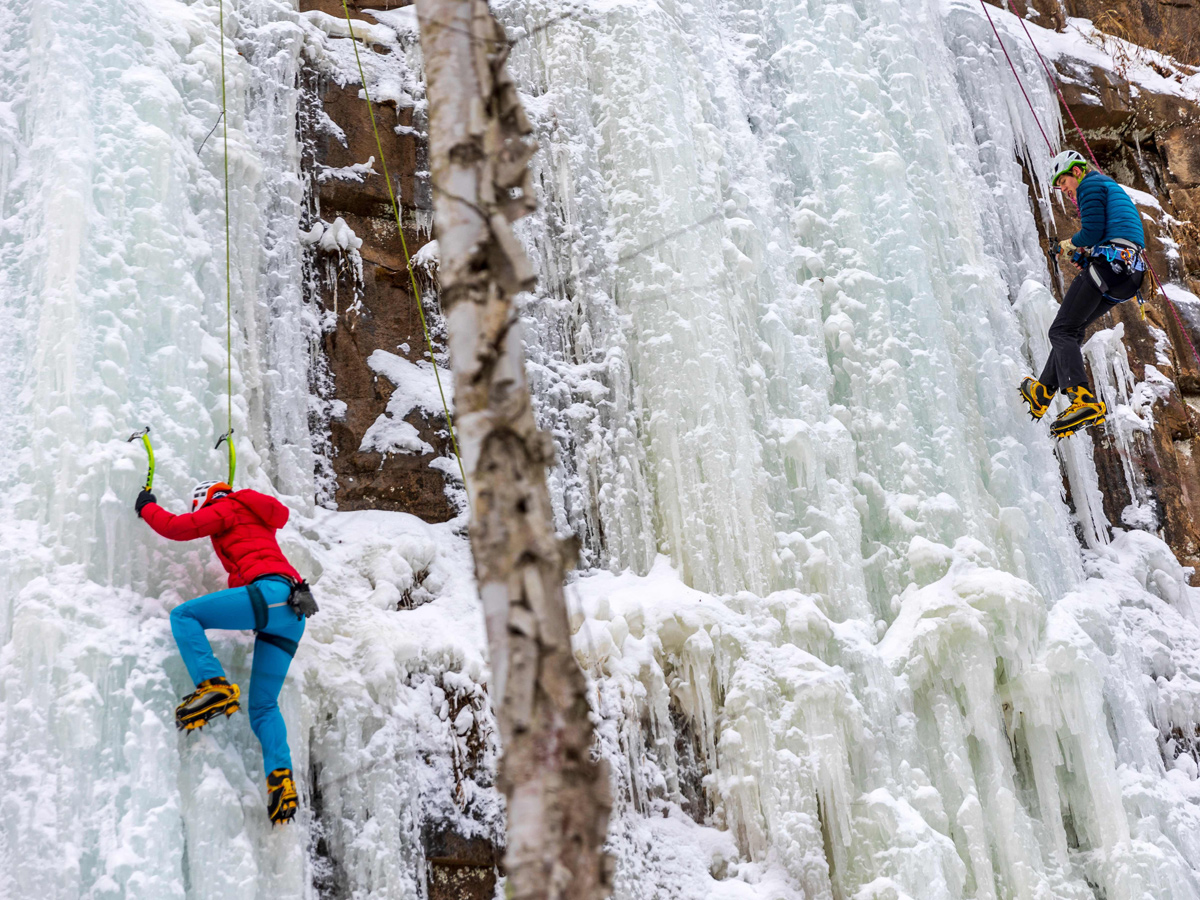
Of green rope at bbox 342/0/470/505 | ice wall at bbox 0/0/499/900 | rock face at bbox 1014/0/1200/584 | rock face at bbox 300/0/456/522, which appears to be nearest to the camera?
ice wall at bbox 0/0/499/900

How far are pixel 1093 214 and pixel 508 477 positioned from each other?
5330 mm

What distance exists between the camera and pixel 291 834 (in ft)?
15.0

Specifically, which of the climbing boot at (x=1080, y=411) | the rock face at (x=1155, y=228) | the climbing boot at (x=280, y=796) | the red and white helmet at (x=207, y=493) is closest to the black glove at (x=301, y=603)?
the red and white helmet at (x=207, y=493)

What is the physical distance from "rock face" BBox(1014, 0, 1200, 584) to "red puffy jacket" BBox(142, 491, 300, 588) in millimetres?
5601

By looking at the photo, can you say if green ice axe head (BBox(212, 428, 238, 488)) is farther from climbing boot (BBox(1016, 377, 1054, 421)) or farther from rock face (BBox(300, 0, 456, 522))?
climbing boot (BBox(1016, 377, 1054, 421))

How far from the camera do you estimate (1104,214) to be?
22.0 ft

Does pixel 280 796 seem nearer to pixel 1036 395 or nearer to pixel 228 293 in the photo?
pixel 228 293

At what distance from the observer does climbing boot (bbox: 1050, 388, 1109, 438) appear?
6738 mm

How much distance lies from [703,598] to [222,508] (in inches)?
96.2

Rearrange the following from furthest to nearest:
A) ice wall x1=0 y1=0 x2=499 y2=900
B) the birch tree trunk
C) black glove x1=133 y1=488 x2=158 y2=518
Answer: black glove x1=133 y1=488 x2=158 y2=518
ice wall x1=0 y1=0 x2=499 y2=900
the birch tree trunk

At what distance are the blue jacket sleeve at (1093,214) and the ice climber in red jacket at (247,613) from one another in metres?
4.59

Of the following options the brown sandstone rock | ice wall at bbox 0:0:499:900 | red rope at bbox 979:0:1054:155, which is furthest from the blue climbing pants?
the brown sandstone rock

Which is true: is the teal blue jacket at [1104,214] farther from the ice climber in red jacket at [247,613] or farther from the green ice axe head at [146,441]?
the green ice axe head at [146,441]

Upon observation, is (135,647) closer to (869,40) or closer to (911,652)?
(911,652)
